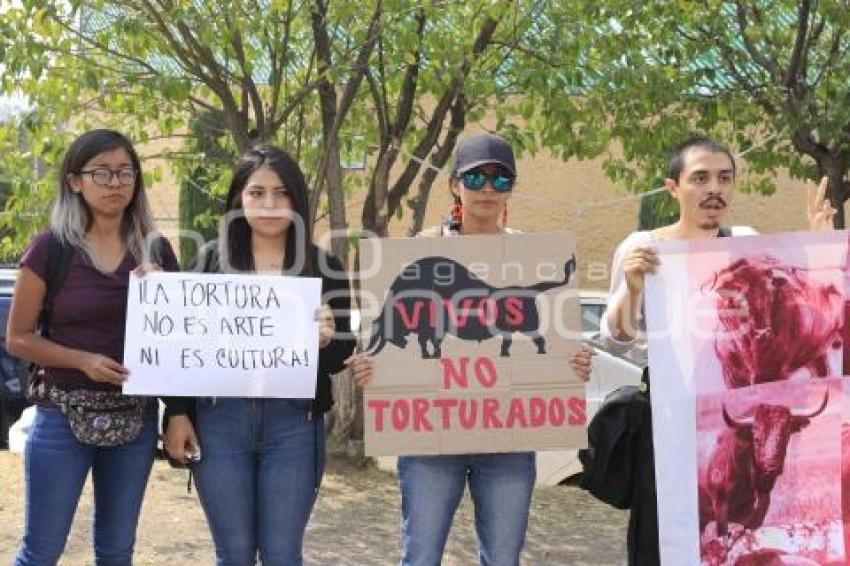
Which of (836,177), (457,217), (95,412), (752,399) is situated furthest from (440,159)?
(95,412)

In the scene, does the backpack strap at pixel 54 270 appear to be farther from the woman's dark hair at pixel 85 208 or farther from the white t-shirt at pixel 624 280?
the white t-shirt at pixel 624 280

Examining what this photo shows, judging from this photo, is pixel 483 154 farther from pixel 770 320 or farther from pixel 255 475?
pixel 255 475

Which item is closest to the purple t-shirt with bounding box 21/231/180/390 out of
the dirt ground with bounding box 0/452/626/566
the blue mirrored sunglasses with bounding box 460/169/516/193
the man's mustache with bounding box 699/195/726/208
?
the blue mirrored sunglasses with bounding box 460/169/516/193

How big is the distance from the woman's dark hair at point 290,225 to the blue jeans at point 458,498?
0.73m

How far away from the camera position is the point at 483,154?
338 cm

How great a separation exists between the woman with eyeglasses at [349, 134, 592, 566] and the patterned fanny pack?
28.3 inches

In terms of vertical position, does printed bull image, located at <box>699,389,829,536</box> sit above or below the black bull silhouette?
below

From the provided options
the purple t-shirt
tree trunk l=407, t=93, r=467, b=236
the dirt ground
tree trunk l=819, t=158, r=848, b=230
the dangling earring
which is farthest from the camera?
tree trunk l=819, t=158, r=848, b=230

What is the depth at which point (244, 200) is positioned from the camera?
3.42 meters

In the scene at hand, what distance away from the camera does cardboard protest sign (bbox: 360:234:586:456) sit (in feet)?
11.3

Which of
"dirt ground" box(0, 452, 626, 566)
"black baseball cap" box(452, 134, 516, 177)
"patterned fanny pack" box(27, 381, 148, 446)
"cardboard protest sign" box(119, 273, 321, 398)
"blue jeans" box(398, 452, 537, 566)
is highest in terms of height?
"black baseball cap" box(452, 134, 516, 177)

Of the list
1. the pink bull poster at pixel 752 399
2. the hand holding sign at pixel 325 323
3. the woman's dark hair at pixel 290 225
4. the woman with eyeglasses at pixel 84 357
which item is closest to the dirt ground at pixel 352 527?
the woman with eyeglasses at pixel 84 357

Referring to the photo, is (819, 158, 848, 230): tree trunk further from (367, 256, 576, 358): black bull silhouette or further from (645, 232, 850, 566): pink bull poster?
A: (367, 256, 576, 358): black bull silhouette

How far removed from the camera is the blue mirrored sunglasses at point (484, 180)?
11.1ft
